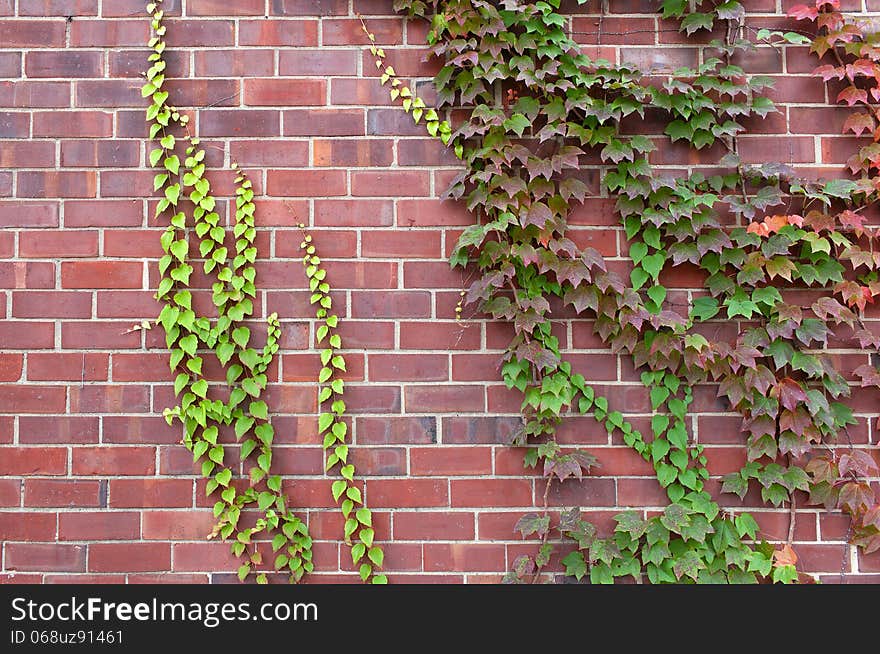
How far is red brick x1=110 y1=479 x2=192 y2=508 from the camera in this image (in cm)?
228

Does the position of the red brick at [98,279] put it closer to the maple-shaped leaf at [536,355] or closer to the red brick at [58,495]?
the red brick at [58,495]

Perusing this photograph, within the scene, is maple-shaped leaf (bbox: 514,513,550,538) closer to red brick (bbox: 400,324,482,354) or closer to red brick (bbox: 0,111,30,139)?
red brick (bbox: 400,324,482,354)

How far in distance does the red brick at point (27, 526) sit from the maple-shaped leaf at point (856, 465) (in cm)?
231

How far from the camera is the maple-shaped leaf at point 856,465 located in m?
2.24

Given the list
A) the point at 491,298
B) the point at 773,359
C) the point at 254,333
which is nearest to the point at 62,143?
the point at 254,333

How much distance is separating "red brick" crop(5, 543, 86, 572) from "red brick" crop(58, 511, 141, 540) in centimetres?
4

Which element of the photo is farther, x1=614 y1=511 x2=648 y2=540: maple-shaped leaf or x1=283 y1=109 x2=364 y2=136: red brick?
x1=283 y1=109 x2=364 y2=136: red brick

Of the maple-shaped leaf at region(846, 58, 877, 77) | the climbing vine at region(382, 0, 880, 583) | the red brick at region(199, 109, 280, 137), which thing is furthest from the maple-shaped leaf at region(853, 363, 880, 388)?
the red brick at region(199, 109, 280, 137)

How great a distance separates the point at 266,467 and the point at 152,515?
0.38m

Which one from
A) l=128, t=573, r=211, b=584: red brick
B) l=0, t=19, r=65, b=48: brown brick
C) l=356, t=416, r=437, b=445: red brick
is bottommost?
l=128, t=573, r=211, b=584: red brick

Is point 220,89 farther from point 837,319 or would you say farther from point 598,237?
point 837,319

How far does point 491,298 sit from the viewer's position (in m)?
2.29

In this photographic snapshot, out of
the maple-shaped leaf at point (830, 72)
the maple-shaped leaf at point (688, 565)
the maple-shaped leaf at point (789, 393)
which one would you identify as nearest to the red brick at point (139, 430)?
the maple-shaped leaf at point (688, 565)

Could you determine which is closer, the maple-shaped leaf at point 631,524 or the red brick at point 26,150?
the maple-shaped leaf at point 631,524
